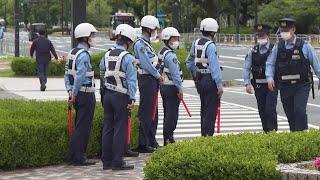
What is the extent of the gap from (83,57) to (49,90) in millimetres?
14279

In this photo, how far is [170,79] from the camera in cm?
1091

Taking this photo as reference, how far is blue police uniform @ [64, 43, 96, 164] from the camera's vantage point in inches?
373

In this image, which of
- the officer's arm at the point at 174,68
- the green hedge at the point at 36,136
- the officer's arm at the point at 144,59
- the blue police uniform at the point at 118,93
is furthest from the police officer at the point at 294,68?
the blue police uniform at the point at 118,93

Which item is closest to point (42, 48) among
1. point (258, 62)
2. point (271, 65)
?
point (258, 62)

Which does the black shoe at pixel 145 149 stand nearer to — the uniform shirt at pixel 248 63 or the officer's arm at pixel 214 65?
the officer's arm at pixel 214 65

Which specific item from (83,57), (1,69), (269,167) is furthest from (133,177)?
(1,69)

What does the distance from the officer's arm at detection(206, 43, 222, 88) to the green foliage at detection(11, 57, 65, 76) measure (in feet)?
60.0

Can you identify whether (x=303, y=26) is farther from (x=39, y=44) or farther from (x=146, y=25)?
(x=146, y=25)

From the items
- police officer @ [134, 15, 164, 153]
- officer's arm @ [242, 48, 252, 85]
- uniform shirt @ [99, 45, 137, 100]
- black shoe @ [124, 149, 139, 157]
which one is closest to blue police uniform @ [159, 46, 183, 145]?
police officer @ [134, 15, 164, 153]

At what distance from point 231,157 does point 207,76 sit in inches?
164

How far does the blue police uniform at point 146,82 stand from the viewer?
10438mm

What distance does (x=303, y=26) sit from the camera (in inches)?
2768

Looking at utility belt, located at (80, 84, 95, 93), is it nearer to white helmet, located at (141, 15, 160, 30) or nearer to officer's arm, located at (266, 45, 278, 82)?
white helmet, located at (141, 15, 160, 30)

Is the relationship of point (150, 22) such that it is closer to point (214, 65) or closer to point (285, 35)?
point (214, 65)
